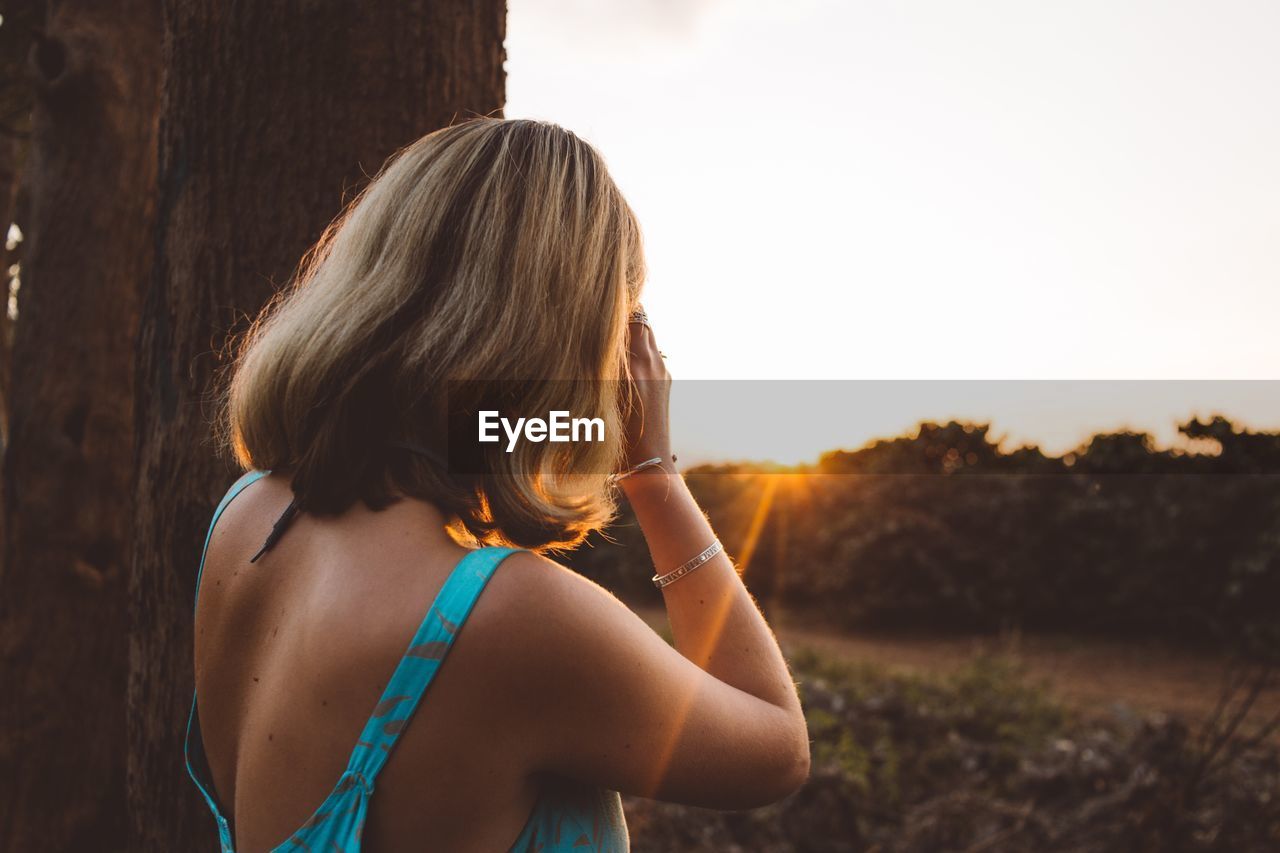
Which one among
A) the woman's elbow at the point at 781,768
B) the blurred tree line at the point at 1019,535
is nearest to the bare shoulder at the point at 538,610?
the woman's elbow at the point at 781,768

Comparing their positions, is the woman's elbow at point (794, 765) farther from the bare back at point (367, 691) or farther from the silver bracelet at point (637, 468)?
the silver bracelet at point (637, 468)

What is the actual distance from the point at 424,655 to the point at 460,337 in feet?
1.39

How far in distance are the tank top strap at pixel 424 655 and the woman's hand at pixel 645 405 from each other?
1.40 feet

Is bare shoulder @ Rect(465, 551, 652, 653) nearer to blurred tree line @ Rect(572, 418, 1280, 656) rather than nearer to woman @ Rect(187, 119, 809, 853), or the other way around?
woman @ Rect(187, 119, 809, 853)

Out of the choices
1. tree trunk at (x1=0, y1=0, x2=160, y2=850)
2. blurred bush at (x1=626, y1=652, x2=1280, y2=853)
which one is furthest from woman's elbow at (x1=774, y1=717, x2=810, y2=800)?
tree trunk at (x1=0, y1=0, x2=160, y2=850)

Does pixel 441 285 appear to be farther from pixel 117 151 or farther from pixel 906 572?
pixel 906 572

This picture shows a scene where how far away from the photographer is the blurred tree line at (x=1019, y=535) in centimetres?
805

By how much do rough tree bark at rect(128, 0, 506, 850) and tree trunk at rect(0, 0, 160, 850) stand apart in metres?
2.15

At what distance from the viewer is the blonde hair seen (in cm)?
128

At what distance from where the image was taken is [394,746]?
3.82 ft

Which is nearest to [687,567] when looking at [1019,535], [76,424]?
[76,424]

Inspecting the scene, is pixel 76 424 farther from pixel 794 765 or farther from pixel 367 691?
pixel 794 765

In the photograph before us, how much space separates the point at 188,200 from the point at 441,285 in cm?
127

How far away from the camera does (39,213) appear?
4359 mm
